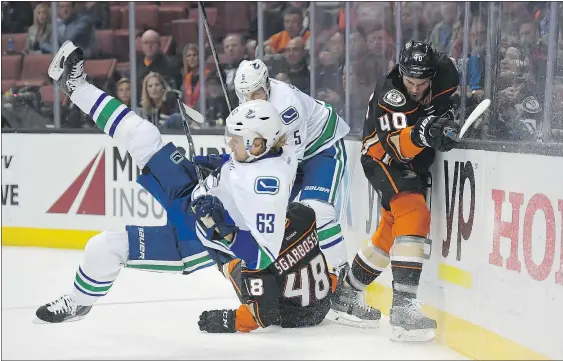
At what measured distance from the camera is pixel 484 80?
3.93 metres

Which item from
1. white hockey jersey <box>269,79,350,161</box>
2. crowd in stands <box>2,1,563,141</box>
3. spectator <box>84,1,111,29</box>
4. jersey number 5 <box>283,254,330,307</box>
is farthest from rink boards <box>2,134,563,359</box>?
spectator <box>84,1,111,29</box>

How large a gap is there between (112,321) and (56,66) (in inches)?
41.1

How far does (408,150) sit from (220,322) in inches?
37.2

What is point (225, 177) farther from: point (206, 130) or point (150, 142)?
point (206, 130)

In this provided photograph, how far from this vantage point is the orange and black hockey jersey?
386 centimetres

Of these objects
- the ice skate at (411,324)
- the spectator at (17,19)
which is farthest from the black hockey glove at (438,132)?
the spectator at (17,19)

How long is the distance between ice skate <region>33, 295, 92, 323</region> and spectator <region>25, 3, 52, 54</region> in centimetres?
359

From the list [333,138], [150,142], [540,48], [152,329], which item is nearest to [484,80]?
[540,48]

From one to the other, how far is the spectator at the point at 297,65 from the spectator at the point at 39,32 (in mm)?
1744

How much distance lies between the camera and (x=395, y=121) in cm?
387

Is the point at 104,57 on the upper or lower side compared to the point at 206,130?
upper

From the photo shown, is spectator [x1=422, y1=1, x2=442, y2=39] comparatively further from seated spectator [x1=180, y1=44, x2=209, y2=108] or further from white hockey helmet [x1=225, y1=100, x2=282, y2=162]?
seated spectator [x1=180, y1=44, x2=209, y2=108]

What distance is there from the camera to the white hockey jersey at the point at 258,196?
3574 mm

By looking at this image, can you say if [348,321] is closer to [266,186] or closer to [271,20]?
[266,186]
